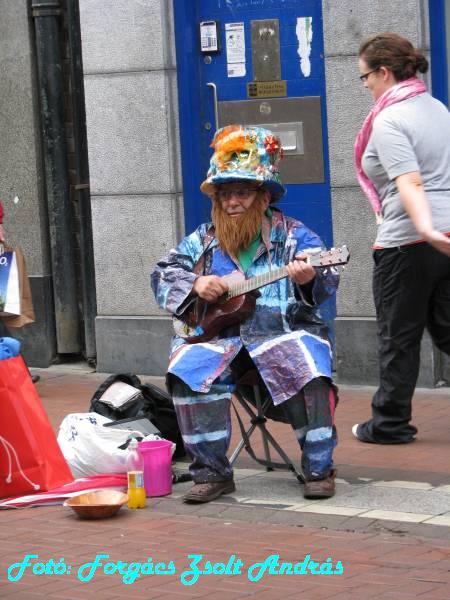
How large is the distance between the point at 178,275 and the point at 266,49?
325cm

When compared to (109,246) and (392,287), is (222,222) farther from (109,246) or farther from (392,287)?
(109,246)

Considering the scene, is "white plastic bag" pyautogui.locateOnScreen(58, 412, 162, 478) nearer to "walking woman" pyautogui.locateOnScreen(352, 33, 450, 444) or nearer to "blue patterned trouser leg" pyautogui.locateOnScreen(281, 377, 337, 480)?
"blue patterned trouser leg" pyautogui.locateOnScreen(281, 377, 337, 480)

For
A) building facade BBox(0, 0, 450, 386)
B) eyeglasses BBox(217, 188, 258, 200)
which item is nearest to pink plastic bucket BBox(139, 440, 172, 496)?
eyeglasses BBox(217, 188, 258, 200)

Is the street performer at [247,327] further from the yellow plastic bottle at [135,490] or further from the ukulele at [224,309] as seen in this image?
the yellow plastic bottle at [135,490]

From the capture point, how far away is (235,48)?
31.0 feet

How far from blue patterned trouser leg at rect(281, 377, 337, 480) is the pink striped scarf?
3.76ft

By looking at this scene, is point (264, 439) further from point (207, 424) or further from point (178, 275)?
point (178, 275)

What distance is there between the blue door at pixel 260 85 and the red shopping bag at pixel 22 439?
3214 millimetres

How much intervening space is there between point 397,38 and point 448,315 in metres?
1.37

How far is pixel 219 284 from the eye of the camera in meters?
6.33

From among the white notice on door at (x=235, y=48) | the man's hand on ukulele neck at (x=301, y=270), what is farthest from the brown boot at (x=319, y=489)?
the white notice on door at (x=235, y=48)

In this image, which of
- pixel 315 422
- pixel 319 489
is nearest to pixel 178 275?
pixel 315 422

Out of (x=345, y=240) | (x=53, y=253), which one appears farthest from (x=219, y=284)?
(x=53, y=253)

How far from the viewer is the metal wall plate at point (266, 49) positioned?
929cm
